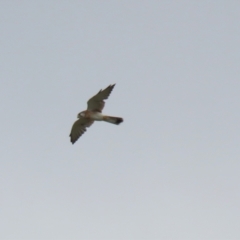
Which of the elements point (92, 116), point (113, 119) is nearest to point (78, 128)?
point (92, 116)

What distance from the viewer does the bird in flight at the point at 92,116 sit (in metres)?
23.2

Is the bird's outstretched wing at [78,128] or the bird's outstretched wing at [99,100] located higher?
the bird's outstretched wing at [99,100]

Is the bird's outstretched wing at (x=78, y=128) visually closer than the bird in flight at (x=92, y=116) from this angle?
No

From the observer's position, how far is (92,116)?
23703 millimetres

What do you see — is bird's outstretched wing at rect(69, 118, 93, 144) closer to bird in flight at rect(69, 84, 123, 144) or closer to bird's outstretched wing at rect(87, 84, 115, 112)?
bird in flight at rect(69, 84, 123, 144)

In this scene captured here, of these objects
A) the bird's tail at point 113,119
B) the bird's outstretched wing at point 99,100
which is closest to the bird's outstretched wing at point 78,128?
the bird's outstretched wing at point 99,100

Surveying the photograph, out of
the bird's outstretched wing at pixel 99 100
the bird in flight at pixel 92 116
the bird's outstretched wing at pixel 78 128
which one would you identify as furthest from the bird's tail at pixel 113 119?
the bird's outstretched wing at pixel 78 128

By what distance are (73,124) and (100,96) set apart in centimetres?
185

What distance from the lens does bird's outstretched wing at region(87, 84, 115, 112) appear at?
23172 millimetres

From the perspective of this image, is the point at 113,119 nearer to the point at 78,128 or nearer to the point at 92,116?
the point at 92,116

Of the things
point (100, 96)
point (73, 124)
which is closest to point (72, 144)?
point (73, 124)

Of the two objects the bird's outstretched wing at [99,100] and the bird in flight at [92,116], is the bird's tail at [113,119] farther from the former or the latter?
the bird's outstretched wing at [99,100]

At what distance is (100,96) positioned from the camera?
23281 mm

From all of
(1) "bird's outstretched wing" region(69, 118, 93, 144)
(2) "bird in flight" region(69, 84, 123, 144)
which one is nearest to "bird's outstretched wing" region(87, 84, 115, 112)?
(2) "bird in flight" region(69, 84, 123, 144)
